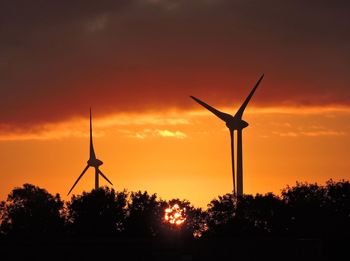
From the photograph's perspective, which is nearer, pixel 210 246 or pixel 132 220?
pixel 210 246

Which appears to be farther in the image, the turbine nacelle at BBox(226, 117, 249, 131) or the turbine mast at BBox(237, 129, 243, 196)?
the turbine mast at BBox(237, 129, 243, 196)

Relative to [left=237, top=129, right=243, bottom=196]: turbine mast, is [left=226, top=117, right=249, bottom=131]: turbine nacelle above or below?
above

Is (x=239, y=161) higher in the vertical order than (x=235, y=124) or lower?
lower

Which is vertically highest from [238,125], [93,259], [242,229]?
[238,125]

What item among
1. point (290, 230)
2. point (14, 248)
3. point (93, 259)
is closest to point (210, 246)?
point (93, 259)

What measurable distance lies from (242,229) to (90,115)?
4036cm

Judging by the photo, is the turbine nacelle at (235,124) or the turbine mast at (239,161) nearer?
the turbine nacelle at (235,124)

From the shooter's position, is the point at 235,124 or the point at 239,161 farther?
the point at 239,161

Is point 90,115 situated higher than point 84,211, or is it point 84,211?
point 90,115

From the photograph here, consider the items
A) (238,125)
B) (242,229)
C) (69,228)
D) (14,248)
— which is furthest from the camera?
(69,228)

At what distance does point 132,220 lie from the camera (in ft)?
643

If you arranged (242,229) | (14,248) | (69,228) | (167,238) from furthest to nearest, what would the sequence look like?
(69,228), (242,229), (167,238), (14,248)

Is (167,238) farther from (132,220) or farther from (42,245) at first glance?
(132,220)

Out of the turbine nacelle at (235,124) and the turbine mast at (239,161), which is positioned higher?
the turbine nacelle at (235,124)
